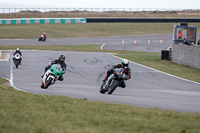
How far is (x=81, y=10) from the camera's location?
113 metres

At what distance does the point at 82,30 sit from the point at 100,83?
51.5m

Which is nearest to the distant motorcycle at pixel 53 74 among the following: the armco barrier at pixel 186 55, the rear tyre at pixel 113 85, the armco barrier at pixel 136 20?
the rear tyre at pixel 113 85

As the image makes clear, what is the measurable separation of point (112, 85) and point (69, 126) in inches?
282

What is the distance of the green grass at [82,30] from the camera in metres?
62.5

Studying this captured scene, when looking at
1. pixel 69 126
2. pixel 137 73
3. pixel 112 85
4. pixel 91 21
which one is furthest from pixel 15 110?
pixel 91 21

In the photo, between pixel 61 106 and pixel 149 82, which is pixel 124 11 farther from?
pixel 61 106

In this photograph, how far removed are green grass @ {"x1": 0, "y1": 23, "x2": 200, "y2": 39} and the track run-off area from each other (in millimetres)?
29524

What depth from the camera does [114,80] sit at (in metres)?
14.6

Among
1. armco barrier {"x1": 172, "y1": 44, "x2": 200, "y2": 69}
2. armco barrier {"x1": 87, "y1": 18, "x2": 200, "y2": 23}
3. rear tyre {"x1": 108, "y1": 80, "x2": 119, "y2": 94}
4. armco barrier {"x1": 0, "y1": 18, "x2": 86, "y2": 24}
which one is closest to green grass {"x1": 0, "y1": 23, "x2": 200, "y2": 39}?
armco barrier {"x1": 87, "y1": 18, "x2": 200, "y2": 23}

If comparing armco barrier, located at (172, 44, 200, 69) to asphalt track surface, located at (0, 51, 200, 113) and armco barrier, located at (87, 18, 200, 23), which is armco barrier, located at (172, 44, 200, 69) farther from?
armco barrier, located at (87, 18, 200, 23)

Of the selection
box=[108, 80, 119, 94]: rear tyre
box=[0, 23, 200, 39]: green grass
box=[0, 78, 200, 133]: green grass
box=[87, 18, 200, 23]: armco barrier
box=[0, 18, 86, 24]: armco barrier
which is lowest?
box=[108, 80, 119, 94]: rear tyre

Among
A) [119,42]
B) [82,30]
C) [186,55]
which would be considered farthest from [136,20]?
[186,55]

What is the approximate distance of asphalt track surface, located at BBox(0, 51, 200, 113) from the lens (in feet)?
44.0

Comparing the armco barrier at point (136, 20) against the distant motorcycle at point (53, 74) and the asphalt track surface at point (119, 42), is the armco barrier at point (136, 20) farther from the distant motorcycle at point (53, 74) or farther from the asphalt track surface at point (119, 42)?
the distant motorcycle at point (53, 74)
